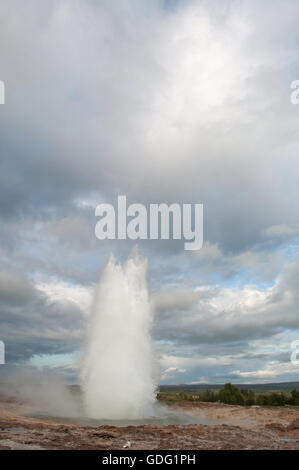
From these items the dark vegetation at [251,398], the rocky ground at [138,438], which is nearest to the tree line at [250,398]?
the dark vegetation at [251,398]

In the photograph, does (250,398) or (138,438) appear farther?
(250,398)

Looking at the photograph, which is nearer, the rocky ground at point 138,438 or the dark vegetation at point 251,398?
the rocky ground at point 138,438

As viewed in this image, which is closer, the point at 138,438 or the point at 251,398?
the point at 138,438

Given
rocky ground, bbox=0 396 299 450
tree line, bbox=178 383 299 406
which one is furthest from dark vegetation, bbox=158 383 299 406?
rocky ground, bbox=0 396 299 450

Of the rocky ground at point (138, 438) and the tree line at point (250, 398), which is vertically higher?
the rocky ground at point (138, 438)

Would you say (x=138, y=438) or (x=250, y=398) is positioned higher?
(x=138, y=438)

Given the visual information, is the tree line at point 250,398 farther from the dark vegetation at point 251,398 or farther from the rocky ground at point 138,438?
the rocky ground at point 138,438

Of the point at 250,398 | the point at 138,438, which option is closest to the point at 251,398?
the point at 250,398

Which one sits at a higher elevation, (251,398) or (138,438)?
(138,438)

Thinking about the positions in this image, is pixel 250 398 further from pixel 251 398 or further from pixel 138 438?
pixel 138 438

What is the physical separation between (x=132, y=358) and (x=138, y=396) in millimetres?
3596
